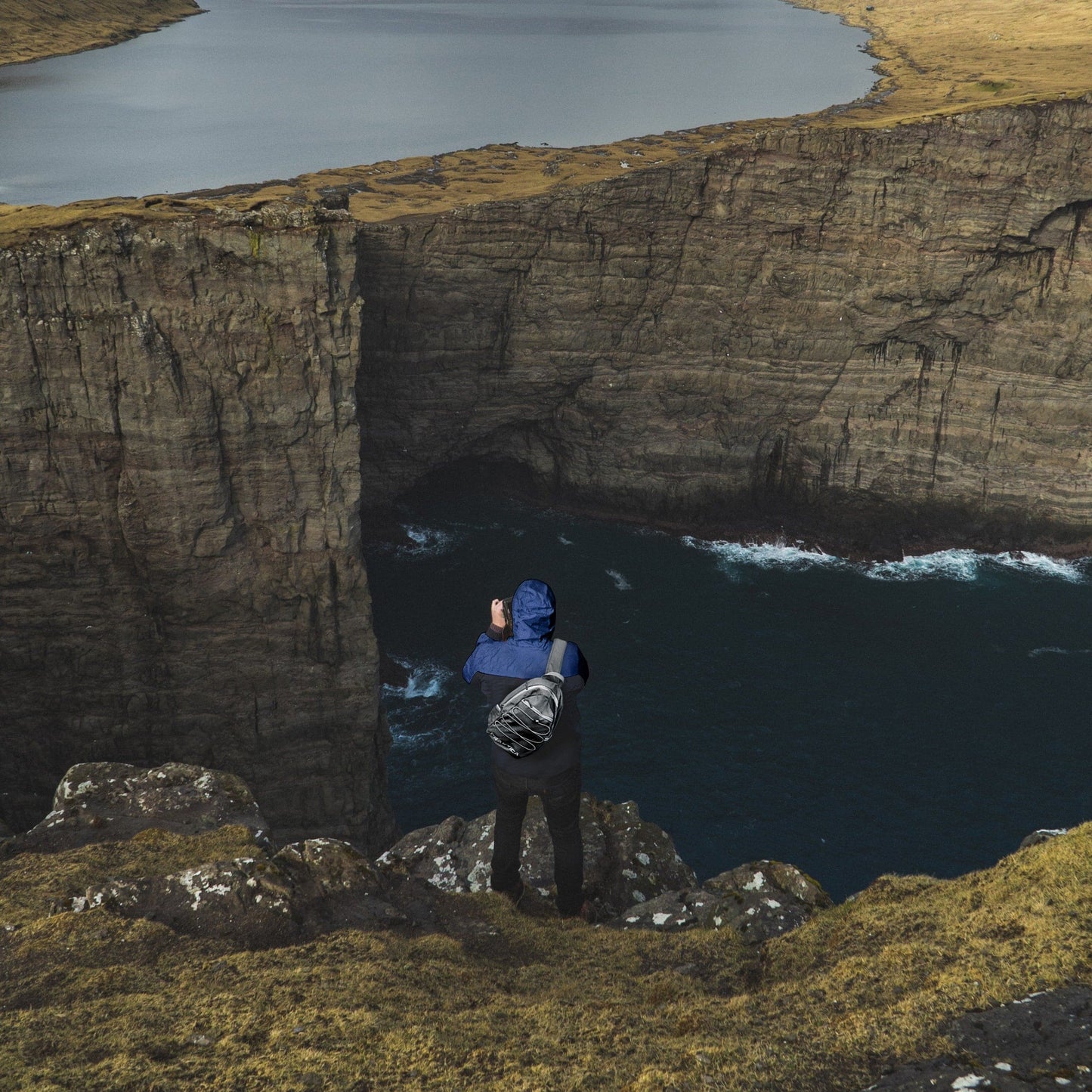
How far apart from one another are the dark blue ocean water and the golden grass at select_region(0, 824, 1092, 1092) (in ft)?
95.1

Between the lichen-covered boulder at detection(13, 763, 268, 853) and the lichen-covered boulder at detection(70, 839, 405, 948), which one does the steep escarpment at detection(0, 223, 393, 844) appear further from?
the lichen-covered boulder at detection(70, 839, 405, 948)

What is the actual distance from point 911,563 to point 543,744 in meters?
60.9

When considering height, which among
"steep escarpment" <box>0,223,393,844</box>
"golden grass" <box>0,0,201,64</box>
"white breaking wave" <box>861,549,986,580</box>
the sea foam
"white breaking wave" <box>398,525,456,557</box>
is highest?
"golden grass" <box>0,0,201,64</box>

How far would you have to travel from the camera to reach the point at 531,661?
16.1 metres

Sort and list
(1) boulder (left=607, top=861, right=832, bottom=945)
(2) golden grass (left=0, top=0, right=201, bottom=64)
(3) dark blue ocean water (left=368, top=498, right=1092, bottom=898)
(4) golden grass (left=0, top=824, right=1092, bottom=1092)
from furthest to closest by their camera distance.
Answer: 1. (2) golden grass (left=0, top=0, right=201, bottom=64)
2. (3) dark blue ocean water (left=368, top=498, right=1092, bottom=898)
3. (1) boulder (left=607, top=861, right=832, bottom=945)
4. (4) golden grass (left=0, top=824, right=1092, bottom=1092)

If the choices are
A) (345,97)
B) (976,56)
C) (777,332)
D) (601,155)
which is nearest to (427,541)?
(777,332)

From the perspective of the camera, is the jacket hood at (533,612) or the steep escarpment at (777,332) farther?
the steep escarpment at (777,332)

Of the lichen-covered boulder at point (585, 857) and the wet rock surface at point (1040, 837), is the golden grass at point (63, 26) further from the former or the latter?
the wet rock surface at point (1040, 837)

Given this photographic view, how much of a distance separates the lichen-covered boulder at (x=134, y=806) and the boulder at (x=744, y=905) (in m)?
9.71

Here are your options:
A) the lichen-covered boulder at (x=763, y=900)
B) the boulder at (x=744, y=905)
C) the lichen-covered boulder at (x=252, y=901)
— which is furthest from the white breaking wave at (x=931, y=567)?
the lichen-covered boulder at (x=252, y=901)

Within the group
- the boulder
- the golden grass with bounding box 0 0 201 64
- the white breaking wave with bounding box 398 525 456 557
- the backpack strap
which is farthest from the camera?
the golden grass with bounding box 0 0 201 64

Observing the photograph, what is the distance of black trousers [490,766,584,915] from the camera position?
17.2 metres

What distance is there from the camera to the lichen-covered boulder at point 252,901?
17047 mm

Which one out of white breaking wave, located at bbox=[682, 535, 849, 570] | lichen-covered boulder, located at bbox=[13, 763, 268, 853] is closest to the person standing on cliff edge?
lichen-covered boulder, located at bbox=[13, 763, 268, 853]
